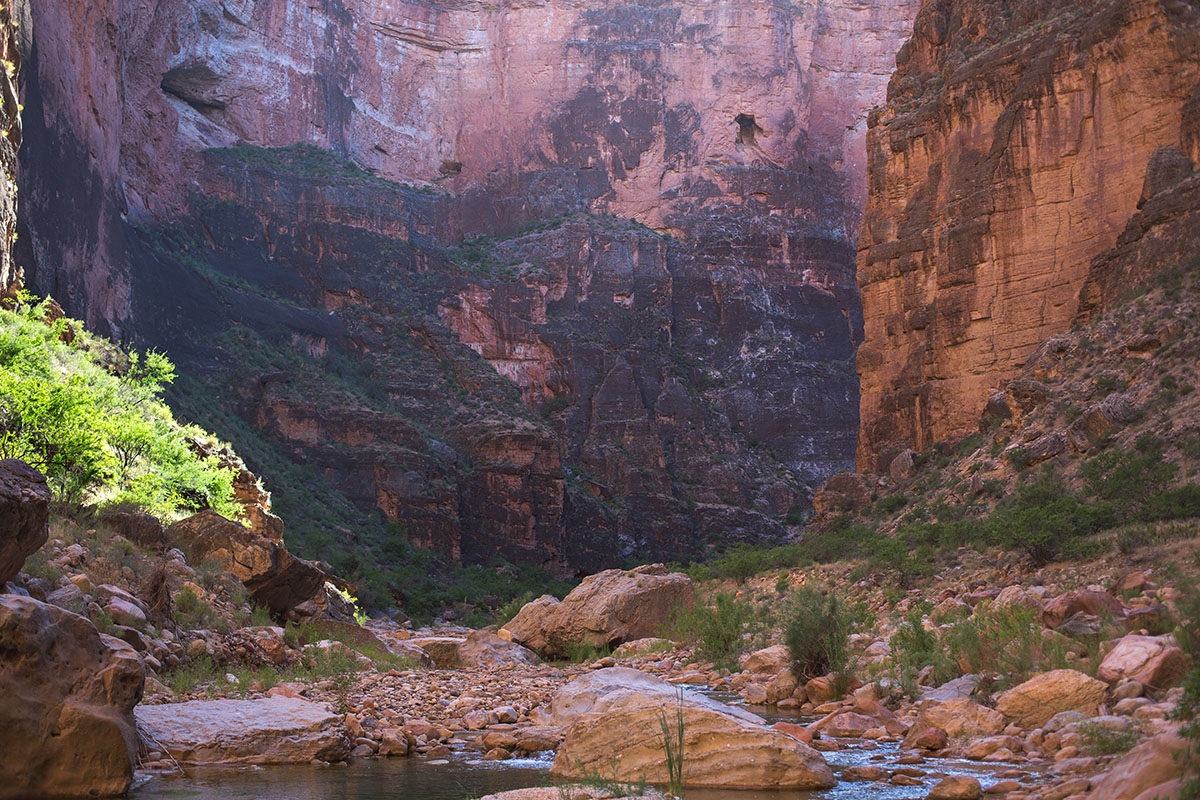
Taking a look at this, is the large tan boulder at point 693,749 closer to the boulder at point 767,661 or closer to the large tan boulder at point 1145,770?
the large tan boulder at point 1145,770

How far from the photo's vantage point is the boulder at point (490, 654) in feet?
68.1

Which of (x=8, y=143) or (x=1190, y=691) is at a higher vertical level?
(x=8, y=143)

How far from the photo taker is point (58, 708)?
719 cm

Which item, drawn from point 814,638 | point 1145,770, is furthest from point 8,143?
point 1145,770

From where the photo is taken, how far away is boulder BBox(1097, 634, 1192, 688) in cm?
846

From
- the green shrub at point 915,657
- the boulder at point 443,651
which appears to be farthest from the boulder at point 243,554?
the green shrub at point 915,657

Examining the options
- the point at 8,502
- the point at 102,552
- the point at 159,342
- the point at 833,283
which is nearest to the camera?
the point at 8,502

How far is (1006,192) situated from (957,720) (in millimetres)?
30932

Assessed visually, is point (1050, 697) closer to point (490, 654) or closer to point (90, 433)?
point (490, 654)

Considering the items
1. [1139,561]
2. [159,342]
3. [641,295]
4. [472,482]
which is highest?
[641,295]

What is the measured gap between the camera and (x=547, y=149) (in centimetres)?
11538

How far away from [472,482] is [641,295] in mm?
34363

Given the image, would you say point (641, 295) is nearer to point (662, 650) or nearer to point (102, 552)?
point (662, 650)

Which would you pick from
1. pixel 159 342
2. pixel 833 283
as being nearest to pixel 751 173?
pixel 833 283
